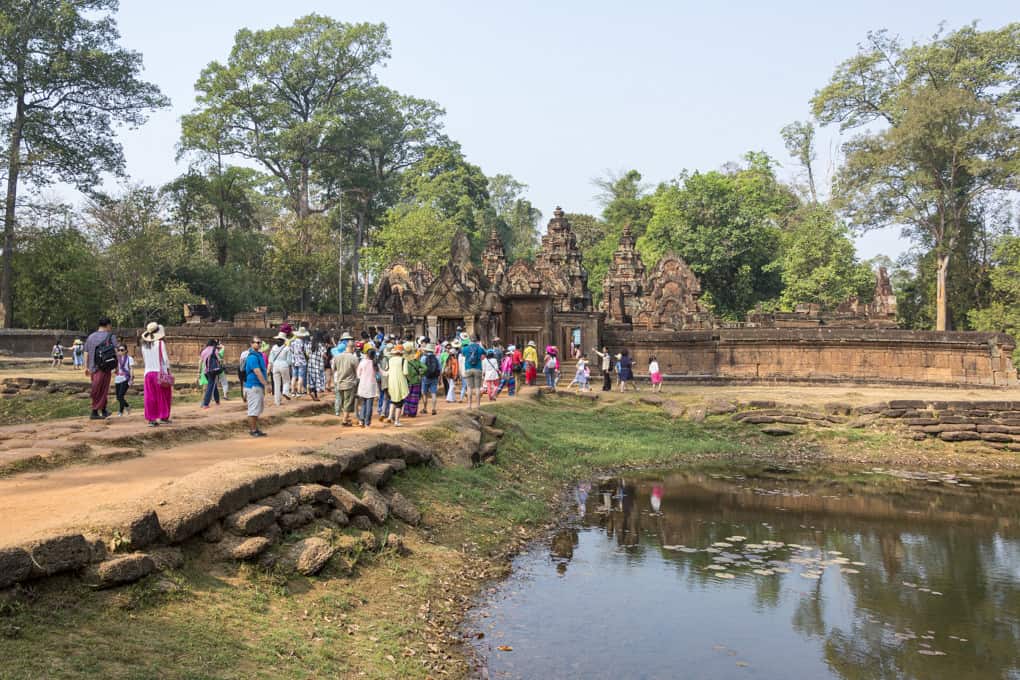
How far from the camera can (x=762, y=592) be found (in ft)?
26.7

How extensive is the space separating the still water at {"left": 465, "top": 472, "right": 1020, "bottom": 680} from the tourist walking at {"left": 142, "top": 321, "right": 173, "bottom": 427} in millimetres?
5564

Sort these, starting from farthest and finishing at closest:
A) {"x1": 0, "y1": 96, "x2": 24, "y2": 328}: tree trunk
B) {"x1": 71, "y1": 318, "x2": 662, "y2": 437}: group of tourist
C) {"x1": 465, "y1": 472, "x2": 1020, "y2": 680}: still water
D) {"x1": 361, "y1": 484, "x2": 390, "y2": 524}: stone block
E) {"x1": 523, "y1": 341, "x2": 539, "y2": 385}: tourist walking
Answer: {"x1": 0, "y1": 96, "x2": 24, "y2": 328}: tree trunk < {"x1": 523, "y1": 341, "x2": 539, "y2": 385}: tourist walking < {"x1": 71, "y1": 318, "x2": 662, "y2": 437}: group of tourist < {"x1": 361, "y1": 484, "x2": 390, "y2": 524}: stone block < {"x1": 465, "y1": 472, "x2": 1020, "y2": 680}: still water

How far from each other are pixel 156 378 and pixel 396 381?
11.6 ft

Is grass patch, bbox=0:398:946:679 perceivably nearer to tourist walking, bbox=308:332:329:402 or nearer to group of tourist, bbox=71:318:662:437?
group of tourist, bbox=71:318:662:437

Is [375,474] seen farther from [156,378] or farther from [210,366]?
[210,366]

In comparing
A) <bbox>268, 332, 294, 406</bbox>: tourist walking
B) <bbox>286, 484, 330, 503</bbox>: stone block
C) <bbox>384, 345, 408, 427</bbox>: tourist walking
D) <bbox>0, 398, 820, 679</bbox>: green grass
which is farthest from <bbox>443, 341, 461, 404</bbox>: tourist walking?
<bbox>286, 484, 330, 503</bbox>: stone block

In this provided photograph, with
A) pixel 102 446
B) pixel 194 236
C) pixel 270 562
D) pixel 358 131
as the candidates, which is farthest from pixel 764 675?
pixel 358 131

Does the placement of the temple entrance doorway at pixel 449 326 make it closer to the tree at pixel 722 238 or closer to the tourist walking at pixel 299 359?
the tourist walking at pixel 299 359

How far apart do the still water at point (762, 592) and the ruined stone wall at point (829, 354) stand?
38.8ft

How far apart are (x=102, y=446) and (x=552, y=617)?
5714 millimetres

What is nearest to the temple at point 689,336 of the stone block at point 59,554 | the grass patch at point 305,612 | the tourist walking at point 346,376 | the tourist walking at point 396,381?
the tourist walking at point 396,381

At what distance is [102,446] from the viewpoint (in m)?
9.22

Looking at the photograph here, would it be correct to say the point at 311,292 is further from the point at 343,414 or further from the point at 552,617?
the point at 552,617

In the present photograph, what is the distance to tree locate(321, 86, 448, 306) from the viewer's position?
5581 centimetres
